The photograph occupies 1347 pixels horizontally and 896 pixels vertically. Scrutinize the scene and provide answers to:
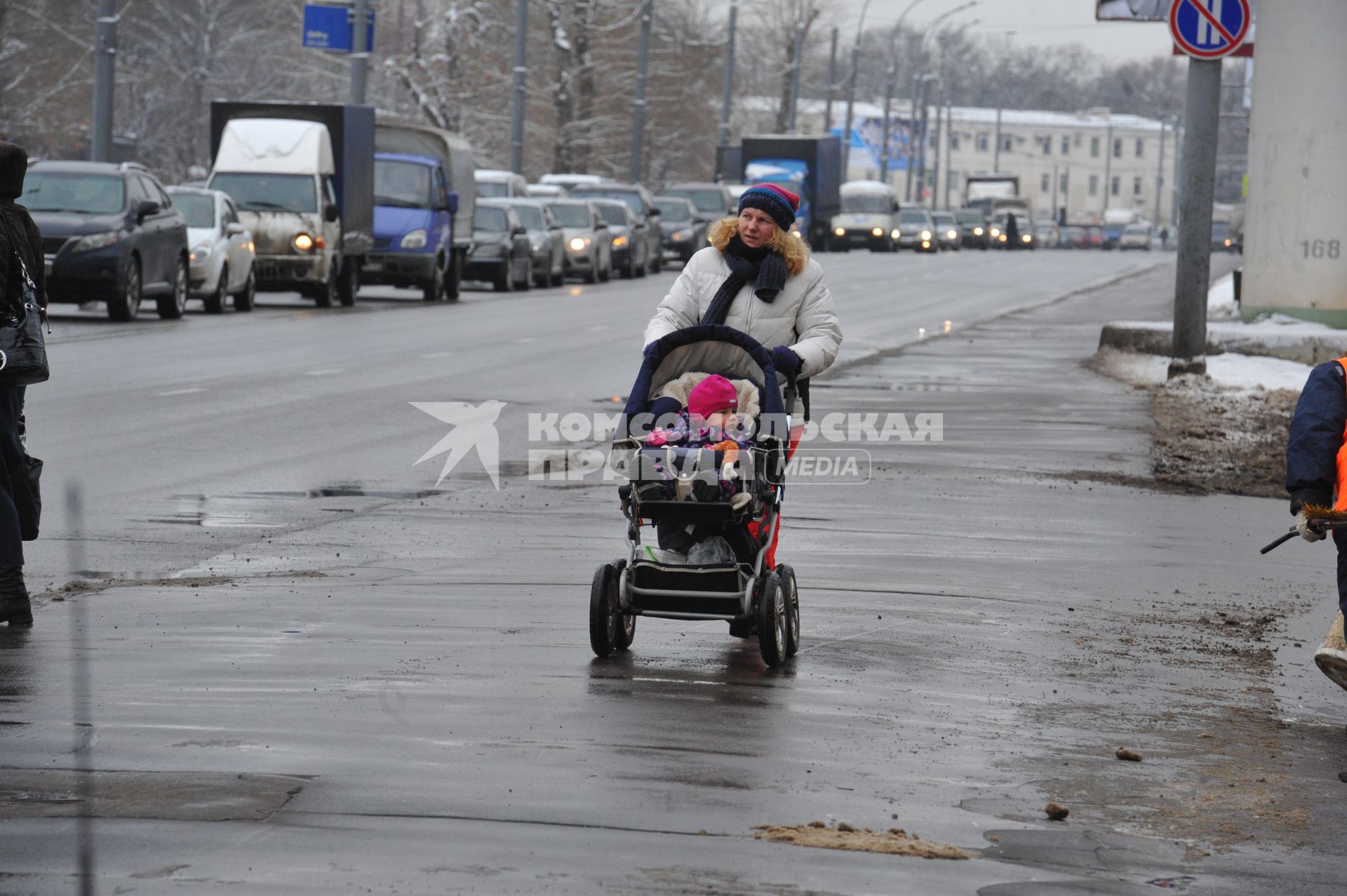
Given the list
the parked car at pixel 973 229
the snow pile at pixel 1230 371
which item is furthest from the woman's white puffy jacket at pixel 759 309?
the parked car at pixel 973 229

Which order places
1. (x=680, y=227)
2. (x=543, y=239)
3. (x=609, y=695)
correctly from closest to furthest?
(x=609, y=695) < (x=543, y=239) < (x=680, y=227)

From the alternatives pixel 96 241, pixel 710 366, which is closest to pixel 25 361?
pixel 710 366

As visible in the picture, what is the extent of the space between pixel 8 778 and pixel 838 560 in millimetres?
5062

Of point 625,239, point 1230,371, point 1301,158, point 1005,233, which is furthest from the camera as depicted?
point 1005,233

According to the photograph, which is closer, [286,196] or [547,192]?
[286,196]

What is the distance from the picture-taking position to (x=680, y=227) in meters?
55.7

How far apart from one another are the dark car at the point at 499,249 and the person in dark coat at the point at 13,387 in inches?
1206

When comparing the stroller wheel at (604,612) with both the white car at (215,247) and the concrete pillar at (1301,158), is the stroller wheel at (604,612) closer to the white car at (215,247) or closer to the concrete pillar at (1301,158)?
the concrete pillar at (1301,158)

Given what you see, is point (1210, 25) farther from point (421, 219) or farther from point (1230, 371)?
point (421, 219)

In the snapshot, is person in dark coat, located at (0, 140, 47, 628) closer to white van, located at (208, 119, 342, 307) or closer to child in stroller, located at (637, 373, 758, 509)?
child in stroller, located at (637, 373, 758, 509)

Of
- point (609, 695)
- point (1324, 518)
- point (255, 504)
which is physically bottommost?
point (255, 504)

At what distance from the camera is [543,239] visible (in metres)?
41.6

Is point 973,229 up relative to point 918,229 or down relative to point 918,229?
up

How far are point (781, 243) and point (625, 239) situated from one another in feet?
130
